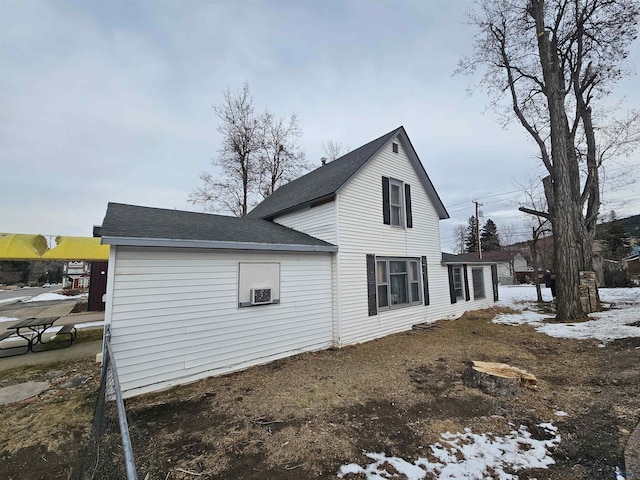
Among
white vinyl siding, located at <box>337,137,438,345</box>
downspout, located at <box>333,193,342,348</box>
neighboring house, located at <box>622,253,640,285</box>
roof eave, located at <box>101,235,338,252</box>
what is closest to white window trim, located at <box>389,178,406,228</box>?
white vinyl siding, located at <box>337,137,438,345</box>

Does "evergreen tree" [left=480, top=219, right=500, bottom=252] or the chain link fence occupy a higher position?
"evergreen tree" [left=480, top=219, right=500, bottom=252]

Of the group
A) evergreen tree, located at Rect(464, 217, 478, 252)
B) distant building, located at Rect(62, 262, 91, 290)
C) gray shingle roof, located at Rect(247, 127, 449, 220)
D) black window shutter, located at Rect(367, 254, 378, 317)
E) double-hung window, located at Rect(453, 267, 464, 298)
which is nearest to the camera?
gray shingle roof, located at Rect(247, 127, 449, 220)

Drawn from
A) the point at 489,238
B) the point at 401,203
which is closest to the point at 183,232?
the point at 401,203

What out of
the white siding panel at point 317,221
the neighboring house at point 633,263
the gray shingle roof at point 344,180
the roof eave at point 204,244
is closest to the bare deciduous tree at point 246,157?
the gray shingle roof at point 344,180

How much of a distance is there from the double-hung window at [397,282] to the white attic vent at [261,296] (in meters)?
3.68

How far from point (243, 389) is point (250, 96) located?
18807 mm

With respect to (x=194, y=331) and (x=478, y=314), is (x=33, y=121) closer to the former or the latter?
(x=194, y=331)

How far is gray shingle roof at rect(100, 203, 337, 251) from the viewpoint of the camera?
4.52 meters

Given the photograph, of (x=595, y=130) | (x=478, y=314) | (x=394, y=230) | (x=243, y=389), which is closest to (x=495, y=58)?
(x=595, y=130)

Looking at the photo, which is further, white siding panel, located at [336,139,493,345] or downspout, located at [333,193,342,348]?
white siding panel, located at [336,139,493,345]

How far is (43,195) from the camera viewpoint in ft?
46.7

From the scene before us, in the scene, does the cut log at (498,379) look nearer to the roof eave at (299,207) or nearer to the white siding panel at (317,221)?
the white siding panel at (317,221)

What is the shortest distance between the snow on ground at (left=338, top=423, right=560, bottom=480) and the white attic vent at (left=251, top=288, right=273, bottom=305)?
3684 millimetres

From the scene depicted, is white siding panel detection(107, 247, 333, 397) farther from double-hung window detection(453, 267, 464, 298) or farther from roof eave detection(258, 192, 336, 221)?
double-hung window detection(453, 267, 464, 298)
